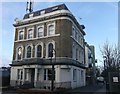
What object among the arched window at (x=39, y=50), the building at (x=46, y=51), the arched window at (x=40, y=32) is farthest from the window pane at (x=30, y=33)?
the arched window at (x=39, y=50)

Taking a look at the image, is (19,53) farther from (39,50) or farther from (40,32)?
(40,32)

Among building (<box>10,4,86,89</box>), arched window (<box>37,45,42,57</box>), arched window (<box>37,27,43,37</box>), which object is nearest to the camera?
building (<box>10,4,86,89</box>)

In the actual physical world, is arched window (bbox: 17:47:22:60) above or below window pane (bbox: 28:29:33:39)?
below

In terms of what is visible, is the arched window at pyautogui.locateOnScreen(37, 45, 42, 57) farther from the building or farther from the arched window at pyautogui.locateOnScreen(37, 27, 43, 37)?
the arched window at pyautogui.locateOnScreen(37, 27, 43, 37)

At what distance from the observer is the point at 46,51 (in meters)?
32.7

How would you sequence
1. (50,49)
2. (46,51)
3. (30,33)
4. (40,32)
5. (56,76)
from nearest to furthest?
(56,76) → (50,49) → (46,51) → (40,32) → (30,33)

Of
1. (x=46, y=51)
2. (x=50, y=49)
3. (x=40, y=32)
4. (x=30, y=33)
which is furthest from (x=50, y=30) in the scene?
(x=30, y=33)

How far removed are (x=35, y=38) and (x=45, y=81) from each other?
7877mm

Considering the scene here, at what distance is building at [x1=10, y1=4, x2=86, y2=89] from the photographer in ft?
101

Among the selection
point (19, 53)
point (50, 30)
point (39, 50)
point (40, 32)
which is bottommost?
point (19, 53)

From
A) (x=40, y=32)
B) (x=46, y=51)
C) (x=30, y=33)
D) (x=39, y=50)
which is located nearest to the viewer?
(x=46, y=51)

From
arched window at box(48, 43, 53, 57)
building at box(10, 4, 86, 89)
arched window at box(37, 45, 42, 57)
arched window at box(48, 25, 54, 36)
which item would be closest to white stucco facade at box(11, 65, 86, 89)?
building at box(10, 4, 86, 89)

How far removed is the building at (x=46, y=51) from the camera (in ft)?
101

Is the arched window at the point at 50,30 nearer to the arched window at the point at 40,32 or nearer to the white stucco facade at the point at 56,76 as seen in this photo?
the arched window at the point at 40,32
